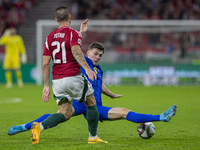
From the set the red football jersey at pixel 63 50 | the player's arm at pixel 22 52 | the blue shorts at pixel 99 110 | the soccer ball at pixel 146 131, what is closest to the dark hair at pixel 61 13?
the red football jersey at pixel 63 50

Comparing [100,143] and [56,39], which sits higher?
[56,39]

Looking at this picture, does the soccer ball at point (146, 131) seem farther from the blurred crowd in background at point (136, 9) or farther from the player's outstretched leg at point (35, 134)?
the blurred crowd in background at point (136, 9)

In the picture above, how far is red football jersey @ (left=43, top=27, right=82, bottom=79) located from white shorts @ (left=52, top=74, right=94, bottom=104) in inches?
2.4

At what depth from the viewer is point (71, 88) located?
13.7ft

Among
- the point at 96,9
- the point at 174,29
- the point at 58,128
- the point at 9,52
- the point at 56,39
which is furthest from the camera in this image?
the point at 96,9

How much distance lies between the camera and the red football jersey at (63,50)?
4.15 m

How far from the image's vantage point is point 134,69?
15992 mm

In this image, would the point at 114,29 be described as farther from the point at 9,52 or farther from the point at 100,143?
the point at 100,143

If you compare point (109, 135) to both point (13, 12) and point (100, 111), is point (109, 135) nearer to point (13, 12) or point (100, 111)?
point (100, 111)

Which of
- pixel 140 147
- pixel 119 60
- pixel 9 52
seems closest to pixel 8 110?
pixel 140 147

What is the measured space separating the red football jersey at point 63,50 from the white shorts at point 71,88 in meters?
0.06

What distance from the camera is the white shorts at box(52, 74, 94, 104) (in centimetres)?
418

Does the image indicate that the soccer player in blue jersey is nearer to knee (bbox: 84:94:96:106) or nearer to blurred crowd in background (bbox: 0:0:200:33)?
knee (bbox: 84:94:96:106)

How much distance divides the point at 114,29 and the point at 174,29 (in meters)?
2.76
